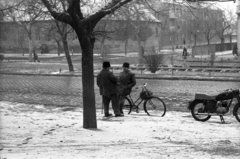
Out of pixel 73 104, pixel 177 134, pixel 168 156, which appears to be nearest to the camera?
pixel 168 156

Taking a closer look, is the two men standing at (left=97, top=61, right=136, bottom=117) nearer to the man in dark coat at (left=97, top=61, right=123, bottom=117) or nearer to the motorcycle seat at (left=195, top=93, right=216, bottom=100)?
the man in dark coat at (left=97, top=61, right=123, bottom=117)

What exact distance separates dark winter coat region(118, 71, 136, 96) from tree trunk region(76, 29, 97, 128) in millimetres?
2761

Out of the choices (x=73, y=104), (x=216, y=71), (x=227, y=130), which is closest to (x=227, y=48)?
(x=216, y=71)

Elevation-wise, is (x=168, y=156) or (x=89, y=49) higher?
(x=89, y=49)

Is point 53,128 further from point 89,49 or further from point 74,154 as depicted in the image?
point 74,154

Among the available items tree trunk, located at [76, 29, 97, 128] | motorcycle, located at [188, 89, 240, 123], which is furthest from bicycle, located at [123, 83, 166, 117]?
tree trunk, located at [76, 29, 97, 128]

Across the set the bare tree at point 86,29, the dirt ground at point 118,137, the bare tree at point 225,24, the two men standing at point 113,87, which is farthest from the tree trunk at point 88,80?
the bare tree at point 225,24

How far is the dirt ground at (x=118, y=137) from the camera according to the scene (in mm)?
7289

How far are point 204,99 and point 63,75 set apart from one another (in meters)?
21.1

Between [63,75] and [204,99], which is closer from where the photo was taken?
[204,99]

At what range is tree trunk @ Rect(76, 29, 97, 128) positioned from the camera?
966 centimetres

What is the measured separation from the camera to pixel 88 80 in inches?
388

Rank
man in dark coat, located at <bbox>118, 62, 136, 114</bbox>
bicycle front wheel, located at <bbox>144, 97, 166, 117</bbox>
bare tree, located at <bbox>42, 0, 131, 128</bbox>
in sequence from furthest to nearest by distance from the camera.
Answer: man in dark coat, located at <bbox>118, 62, 136, 114</bbox> < bicycle front wheel, located at <bbox>144, 97, 166, 117</bbox> < bare tree, located at <bbox>42, 0, 131, 128</bbox>

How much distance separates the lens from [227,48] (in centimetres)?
7075
